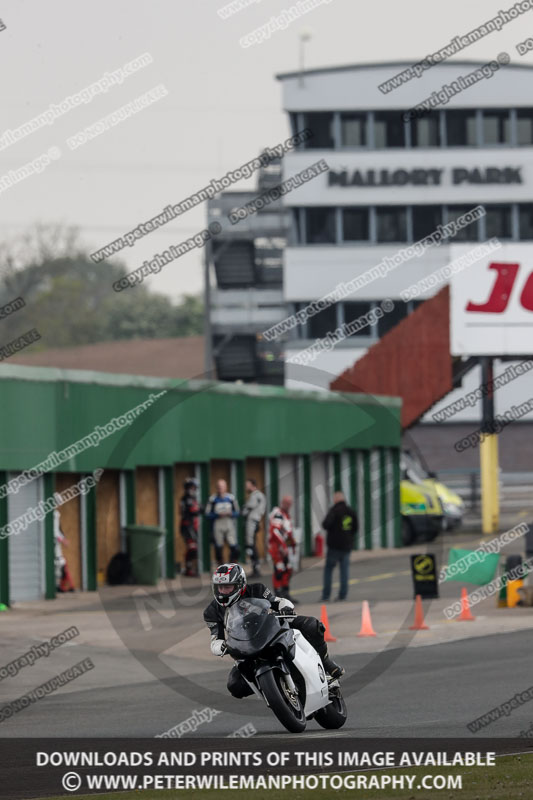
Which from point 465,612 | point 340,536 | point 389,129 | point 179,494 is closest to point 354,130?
point 389,129

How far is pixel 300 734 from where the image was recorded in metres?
12.6

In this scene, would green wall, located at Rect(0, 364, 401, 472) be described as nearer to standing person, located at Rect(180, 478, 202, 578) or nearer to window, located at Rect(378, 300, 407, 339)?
standing person, located at Rect(180, 478, 202, 578)

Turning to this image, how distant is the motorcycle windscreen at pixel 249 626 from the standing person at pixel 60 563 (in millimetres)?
14461

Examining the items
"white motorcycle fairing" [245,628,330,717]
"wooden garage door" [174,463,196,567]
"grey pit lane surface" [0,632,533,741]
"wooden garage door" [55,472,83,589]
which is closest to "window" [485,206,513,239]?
"wooden garage door" [174,463,196,567]

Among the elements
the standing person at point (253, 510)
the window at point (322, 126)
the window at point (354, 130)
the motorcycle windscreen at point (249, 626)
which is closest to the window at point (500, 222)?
the window at point (354, 130)

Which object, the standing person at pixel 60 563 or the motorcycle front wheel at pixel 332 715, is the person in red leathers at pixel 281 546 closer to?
the standing person at pixel 60 563

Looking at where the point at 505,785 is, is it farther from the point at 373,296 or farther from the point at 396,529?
the point at 373,296

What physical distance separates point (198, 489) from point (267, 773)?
22.2 meters

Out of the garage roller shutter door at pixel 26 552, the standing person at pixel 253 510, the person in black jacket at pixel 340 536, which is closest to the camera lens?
the person in black jacket at pixel 340 536

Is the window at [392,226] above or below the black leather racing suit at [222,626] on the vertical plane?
below

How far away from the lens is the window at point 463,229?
3036 inches

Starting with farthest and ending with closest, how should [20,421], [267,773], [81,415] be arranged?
[81,415] < [20,421] < [267,773]

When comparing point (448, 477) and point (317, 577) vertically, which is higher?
point (317, 577)

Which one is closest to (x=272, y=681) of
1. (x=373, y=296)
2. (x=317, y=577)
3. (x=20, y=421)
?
(x=20, y=421)
